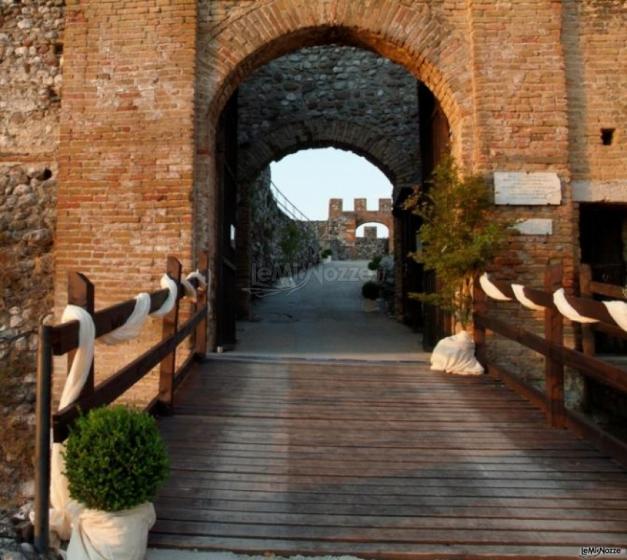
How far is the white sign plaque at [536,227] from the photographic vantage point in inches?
225

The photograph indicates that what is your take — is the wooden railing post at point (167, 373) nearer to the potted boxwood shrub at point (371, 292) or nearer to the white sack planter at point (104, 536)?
the white sack planter at point (104, 536)

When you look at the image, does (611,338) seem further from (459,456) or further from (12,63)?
(12,63)

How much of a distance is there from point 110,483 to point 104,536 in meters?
0.22

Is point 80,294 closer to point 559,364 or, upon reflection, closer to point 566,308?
point 566,308

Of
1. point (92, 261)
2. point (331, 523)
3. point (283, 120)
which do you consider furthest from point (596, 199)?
point (283, 120)

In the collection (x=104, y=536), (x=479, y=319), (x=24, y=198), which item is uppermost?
(x=24, y=198)

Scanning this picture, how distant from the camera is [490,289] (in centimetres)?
491

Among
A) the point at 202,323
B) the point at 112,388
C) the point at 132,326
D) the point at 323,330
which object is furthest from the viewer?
the point at 323,330

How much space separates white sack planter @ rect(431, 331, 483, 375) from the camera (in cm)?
512

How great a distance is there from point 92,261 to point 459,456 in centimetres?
429

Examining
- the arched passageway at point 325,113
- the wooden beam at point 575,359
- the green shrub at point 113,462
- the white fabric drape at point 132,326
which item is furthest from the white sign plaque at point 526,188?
the green shrub at point 113,462

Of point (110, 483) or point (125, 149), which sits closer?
point (110, 483)

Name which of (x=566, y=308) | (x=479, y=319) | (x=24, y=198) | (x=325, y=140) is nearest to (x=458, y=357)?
(x=479, y=319)

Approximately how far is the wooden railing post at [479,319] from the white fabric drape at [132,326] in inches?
135
